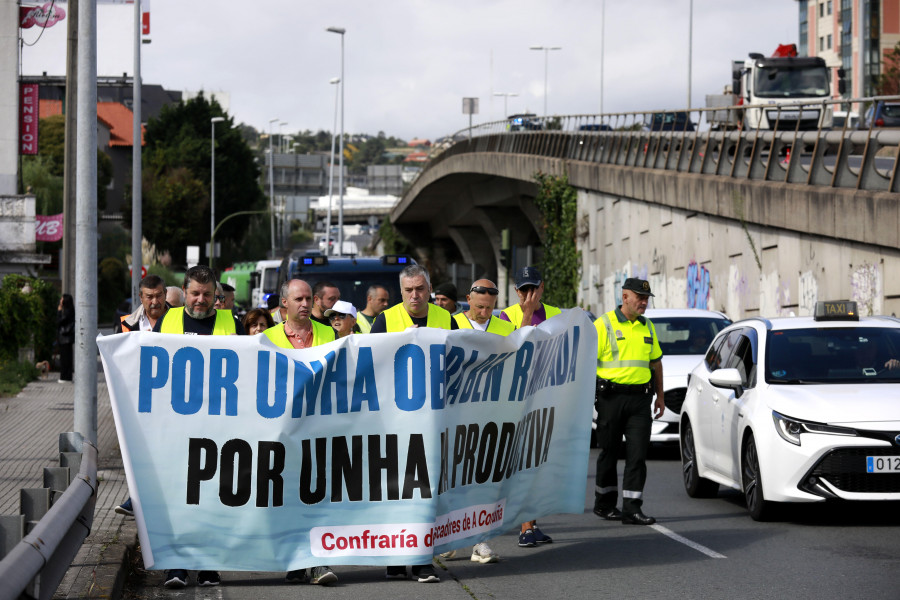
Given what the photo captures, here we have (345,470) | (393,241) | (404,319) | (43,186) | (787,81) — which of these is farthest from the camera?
(393,241)

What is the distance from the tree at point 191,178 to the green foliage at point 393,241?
10290 mm

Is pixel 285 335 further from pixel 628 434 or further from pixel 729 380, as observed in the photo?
pixel 729 380

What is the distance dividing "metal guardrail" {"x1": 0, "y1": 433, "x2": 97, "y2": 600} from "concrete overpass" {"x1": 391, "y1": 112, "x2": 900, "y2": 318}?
1385 centimetres

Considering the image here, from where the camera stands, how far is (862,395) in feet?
33.1

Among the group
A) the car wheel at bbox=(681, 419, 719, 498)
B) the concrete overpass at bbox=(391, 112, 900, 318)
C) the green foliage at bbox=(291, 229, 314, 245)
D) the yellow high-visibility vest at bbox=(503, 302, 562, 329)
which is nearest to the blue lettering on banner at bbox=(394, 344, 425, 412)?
the yellow high-visibility vest at bbox=(503, 302, 562, 329)

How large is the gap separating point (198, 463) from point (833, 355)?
5.52 meters

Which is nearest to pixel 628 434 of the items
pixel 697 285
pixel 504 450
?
pixel 504 450

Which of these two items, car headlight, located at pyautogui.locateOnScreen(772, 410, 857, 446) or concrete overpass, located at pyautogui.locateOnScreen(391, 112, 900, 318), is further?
concrete overpass, located at pyautogui.locateOnScreen(391, 112, 900, 318)

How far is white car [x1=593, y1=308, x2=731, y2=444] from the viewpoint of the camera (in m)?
15.3

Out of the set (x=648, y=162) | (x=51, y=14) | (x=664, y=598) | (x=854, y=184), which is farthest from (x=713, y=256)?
(x=664, y=598)

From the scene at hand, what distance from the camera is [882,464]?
966 cm

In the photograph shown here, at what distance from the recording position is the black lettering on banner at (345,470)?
7.81 m

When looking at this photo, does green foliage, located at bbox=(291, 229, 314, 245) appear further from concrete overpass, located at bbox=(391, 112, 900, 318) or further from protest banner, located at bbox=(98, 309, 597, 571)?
protest banner, located at bbox=(98, 309, 597, 571)

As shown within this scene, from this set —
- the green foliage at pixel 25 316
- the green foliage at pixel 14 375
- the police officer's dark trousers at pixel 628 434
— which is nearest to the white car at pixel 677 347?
the police officer's dark trousers at pixel 628 434
